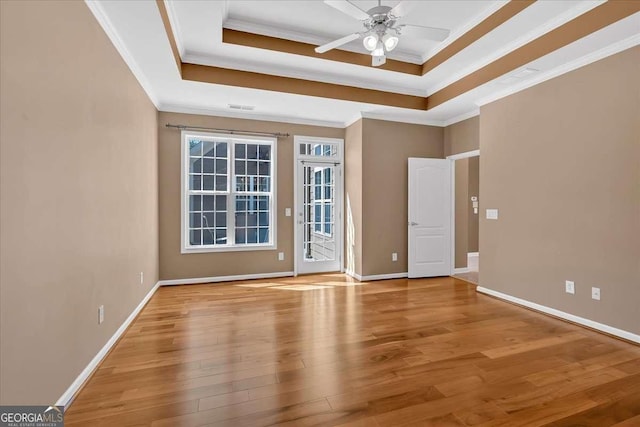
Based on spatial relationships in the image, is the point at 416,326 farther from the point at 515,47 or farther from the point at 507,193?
the point at 515,47

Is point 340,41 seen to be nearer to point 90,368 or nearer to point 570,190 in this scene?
point 570,190

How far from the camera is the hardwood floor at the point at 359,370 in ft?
6.05

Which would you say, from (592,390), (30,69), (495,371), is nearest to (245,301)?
(495,371)

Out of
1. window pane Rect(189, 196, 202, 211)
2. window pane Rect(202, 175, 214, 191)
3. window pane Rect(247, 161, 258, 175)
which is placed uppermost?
window pane Rect(247, 161, 258, 175)

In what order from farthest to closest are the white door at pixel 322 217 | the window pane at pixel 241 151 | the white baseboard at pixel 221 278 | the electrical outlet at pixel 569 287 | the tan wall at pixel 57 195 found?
the white door at pixel 322 217, the window pane at pixel 241 151, the white baseboard at pixel 221 278, the electrical outlet at pixel 569 287, the tan wall at pixel 57 195

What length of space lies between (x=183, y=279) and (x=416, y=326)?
3629mm

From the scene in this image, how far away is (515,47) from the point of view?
11.0 feet

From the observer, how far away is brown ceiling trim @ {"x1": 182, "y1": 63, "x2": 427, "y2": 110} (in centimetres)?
384

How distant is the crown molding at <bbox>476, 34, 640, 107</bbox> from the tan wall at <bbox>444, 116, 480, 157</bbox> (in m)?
0.61

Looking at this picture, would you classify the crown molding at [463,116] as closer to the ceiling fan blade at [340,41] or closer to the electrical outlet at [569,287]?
the electrical outlet at [569,287]

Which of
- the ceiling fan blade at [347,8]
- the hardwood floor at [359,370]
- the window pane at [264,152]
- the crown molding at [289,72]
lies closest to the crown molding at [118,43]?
the crown molding at [289,72]

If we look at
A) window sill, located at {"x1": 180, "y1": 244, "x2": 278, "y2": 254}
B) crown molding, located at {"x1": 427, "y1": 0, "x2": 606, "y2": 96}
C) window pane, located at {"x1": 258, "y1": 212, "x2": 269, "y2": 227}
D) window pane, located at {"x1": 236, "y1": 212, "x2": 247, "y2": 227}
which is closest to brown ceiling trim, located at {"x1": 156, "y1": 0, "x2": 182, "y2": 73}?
window pane, located at {"x1": 236, "y1": 212, "x2": 247, "y2": 227}

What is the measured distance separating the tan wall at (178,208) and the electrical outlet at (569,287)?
384cm

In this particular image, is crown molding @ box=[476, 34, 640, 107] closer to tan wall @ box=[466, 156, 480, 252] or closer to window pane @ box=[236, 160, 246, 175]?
window pane @ box=[236, 160, 246, 175]
